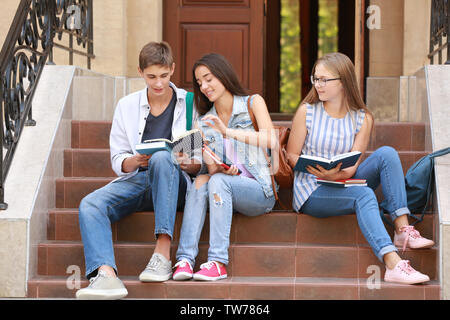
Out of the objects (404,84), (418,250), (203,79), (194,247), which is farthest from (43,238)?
(404,84)

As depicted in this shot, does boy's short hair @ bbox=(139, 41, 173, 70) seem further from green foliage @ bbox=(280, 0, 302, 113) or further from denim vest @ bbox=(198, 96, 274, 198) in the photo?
green foliage @ bbox=(280, 0, 302, 113)

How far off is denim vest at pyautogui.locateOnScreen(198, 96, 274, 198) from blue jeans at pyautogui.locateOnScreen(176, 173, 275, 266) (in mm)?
76

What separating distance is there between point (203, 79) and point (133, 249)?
1.20 metres

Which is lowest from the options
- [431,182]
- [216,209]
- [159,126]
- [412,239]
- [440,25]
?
[412,239]

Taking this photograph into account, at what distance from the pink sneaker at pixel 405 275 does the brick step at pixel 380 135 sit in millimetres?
1468

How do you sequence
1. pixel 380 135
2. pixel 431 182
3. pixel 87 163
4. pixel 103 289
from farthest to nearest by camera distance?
pixel 380 135, pixel 87 163, pixel 431 182, pixel 103 289

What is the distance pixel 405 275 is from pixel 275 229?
94cm

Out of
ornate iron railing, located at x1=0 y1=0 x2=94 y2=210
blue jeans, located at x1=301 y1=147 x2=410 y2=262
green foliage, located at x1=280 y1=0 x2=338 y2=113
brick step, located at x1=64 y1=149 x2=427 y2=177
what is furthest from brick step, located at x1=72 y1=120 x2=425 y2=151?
green foliage, located at x1=280 y1=0 x2=338 y2=113

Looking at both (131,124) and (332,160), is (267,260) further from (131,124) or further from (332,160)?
(131,124)

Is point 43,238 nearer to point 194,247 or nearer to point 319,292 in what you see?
point 194,247

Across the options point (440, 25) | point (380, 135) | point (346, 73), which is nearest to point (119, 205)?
point (346, 73)

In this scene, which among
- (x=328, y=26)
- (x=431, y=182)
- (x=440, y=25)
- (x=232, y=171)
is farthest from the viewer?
(x=328, y=26)

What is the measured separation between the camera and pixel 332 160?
13.7 ft

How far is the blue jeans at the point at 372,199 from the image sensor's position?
13.5 ft
